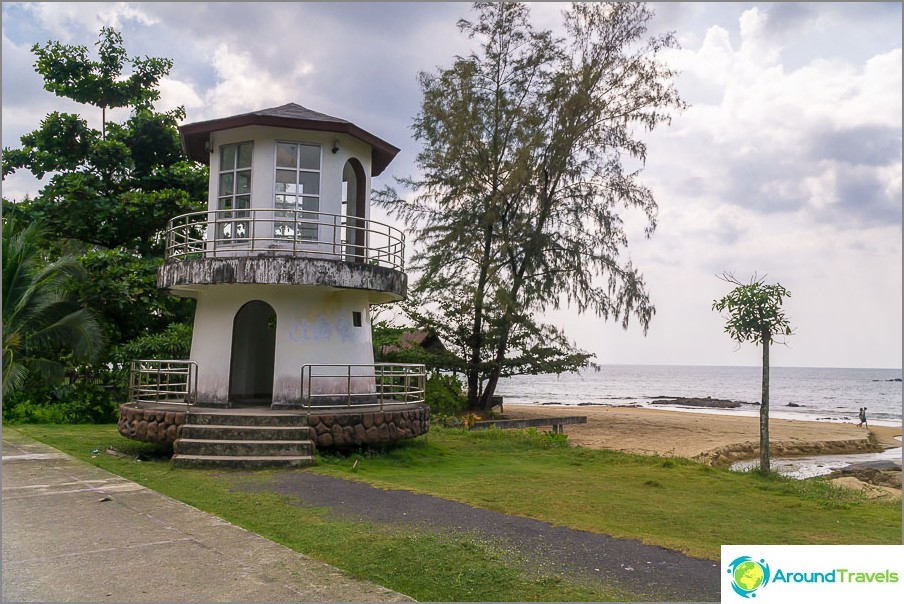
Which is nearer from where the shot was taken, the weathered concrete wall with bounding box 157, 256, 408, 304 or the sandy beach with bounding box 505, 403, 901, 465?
the weathered concrete wall with bounding box 157, 256, 408, 304

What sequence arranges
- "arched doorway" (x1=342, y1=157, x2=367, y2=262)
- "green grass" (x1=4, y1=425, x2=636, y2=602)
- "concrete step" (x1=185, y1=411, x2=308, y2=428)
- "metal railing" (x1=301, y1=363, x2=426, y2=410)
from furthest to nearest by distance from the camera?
"arched doorway" (x1=342, y1=157, x2=367, y2=262)
"metal railing" (x1=301, y1=363, x2=426, y2=410)
"concrete step" (x1=185, y1=411, x2=308, y2=428)
"green grass" (x1=4, y1=425, x2=636, y2=602)

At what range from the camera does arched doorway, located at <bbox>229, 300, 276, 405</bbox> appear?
59.7ft

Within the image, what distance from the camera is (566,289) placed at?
94.9ft

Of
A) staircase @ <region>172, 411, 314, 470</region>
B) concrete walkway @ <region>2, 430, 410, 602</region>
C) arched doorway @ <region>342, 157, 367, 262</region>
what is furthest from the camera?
arched doorway @ <region>342, 157, 367, 262</region>

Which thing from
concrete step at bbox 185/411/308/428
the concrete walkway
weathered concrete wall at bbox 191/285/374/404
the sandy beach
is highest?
weathered concrete wall at bbox 191/285/374/404

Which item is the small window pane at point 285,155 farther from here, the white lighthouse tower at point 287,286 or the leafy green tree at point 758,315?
the leafy green tree at point 758,315

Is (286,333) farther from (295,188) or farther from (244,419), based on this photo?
(295,188)

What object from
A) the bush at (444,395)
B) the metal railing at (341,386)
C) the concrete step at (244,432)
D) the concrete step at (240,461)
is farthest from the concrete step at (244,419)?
the bush at (444,395)

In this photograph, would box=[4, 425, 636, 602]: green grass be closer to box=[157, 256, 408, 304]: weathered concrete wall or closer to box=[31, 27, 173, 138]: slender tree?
box=[157, 256, 408, 304]: weathered concrete wall

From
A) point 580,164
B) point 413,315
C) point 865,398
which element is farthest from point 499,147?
point 865,398

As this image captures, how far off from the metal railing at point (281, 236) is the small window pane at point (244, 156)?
1.03 m

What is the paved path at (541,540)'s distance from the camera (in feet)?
21.4

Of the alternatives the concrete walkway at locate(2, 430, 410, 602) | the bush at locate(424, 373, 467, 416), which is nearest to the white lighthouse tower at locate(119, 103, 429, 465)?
the concrete walkway at locate(2, 430, 410, 602)

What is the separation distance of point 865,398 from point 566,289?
61964 millimetres
